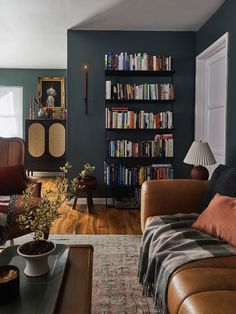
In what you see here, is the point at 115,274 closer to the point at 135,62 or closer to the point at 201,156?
the point at 201,156

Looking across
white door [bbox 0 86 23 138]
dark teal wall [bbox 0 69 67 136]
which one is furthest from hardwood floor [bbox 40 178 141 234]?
dark teal wall [bbox 0 69 67 136]

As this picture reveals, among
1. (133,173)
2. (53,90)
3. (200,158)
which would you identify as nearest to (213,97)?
(200,158)

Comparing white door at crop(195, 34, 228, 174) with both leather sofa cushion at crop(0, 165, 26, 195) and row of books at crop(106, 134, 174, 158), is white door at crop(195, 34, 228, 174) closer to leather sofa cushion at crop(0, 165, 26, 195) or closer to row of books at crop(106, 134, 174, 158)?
row of books at crop(106, 134, 174, 158)

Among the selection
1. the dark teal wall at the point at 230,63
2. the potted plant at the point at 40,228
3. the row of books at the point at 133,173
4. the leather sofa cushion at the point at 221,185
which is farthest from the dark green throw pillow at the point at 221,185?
the row of books at the point at 133,173

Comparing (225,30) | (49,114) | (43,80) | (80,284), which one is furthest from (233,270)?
(43,80)

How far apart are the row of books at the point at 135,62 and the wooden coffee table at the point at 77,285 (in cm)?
290

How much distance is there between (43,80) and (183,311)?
6.42 metres

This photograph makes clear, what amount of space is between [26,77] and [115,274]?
5777 mm

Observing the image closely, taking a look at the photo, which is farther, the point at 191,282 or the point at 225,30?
the point at 225,30

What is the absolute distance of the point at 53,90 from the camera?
671cm

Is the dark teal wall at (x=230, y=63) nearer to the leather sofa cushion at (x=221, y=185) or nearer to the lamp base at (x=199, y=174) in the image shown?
the lamp base at (x=199, y=174)

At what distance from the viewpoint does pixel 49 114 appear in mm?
6418

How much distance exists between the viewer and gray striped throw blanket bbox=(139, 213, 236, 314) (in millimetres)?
1399

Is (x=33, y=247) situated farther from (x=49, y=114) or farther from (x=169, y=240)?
(x=49, y=114)
